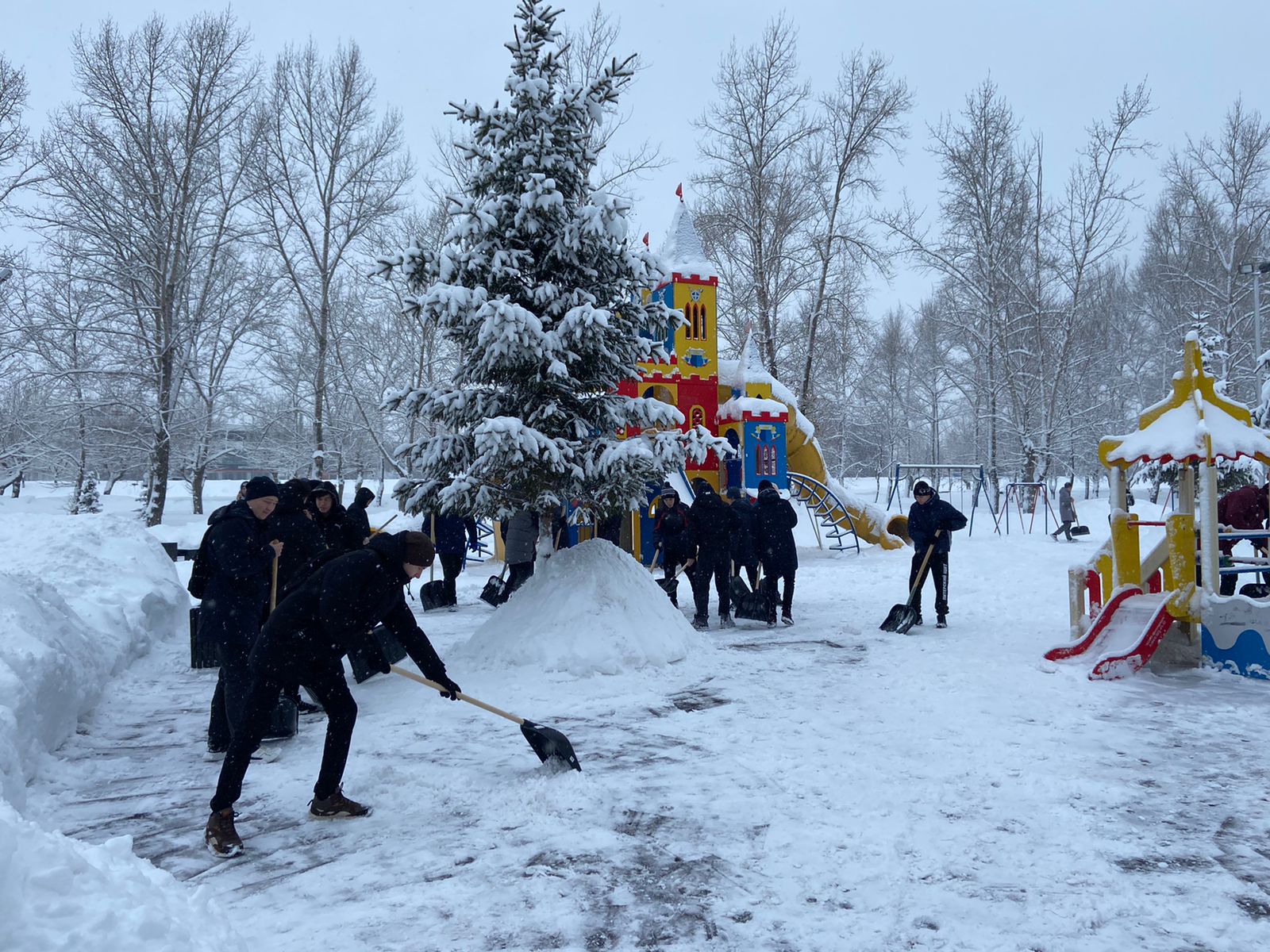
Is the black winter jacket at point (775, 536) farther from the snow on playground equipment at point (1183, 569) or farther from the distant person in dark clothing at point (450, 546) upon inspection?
the distant person in dark clothing at point (450, 546)

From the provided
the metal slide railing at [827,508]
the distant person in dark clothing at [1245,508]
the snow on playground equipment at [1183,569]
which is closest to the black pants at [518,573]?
the snow on playground equipment at [1183,569]

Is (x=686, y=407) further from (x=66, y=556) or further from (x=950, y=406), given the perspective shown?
(x=950, y=406)

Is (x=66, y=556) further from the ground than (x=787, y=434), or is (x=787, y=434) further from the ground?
(x=787, y=434)

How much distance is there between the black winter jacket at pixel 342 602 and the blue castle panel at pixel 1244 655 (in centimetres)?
711

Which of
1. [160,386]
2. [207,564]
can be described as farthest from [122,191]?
[207,564]

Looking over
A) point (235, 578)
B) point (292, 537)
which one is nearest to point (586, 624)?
point (292, 537)

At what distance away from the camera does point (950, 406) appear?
170 feet

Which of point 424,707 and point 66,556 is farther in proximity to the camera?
point 66,556

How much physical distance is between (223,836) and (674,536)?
25.3ft

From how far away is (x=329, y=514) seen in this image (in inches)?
301

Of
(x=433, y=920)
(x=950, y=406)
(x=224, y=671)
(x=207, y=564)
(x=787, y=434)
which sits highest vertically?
→ (x=950, y=406)

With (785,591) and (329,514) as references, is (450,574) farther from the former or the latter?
(329,514)

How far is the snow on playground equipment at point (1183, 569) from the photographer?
7.72 metres

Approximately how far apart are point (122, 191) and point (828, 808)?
24.2 meters
